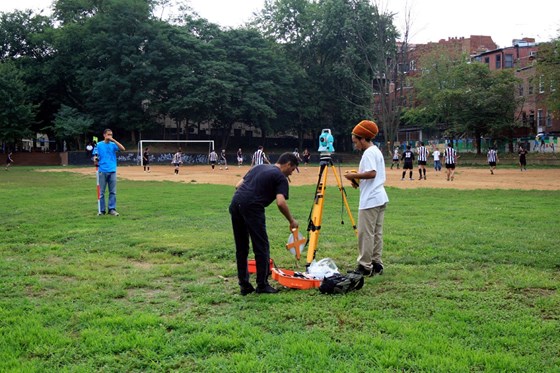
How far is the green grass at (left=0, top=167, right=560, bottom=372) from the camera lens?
4.13 meters

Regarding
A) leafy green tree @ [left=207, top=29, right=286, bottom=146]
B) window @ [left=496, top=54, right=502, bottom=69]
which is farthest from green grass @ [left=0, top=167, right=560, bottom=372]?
window @ [left=496, top=54, right=502, bottom=69]

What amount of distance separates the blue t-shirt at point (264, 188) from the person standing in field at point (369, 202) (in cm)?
118

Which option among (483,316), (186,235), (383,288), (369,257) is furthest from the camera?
(186,235)

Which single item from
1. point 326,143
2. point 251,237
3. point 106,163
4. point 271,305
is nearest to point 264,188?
point 251,237

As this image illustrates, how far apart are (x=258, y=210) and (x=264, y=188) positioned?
26cm

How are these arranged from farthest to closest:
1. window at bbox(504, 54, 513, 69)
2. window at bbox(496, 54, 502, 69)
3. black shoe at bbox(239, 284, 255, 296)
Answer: window at bbox(496, 54, 502, 69), window at bbox(504, 54, 513, 69), black shoe at bbox(239, 284, 255, 296)

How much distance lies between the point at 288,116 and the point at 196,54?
14.2m

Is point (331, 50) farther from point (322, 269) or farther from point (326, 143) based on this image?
point (322, 269)

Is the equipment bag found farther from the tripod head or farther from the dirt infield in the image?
the dirt infield

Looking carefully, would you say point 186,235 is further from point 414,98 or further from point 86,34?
point 414,98

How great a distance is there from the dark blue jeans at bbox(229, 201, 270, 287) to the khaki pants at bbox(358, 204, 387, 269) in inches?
54.3

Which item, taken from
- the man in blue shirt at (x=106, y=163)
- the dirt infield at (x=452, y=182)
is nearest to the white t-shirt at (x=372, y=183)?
the man in blue shirt at (x=106, y=163)

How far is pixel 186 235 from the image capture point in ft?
32.4

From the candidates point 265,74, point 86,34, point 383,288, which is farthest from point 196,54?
point 383,288
